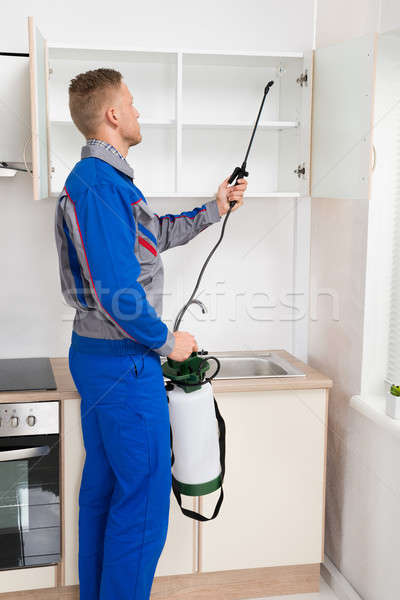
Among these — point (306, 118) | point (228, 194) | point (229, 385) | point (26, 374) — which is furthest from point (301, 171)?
point (26, 374)

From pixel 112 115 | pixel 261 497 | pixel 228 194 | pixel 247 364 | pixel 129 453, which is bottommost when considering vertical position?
pixel 261 497

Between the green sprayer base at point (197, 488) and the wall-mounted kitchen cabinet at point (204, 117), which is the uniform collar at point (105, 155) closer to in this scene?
the wall-mounted kitchen cabinet at point (204, 117)

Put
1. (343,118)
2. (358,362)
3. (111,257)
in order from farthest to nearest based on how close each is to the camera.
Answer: (358,362) < (343,118) < (111,257)

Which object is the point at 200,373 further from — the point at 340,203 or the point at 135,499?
the point at 340,203

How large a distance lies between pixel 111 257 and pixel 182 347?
352 mm

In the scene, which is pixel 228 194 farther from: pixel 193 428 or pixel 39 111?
pixel 193 428

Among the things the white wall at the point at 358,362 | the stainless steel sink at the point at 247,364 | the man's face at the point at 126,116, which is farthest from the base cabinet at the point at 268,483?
the man's face at the point at 126,116

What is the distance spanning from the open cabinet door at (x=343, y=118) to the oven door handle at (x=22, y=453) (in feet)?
4.07

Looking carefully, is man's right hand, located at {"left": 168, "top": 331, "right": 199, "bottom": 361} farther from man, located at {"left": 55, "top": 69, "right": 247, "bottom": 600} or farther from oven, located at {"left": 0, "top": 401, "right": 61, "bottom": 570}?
oven, located at {"left": 0, "top": 401, "right": 61, "bottom": 570}

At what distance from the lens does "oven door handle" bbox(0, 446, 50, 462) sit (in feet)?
6.34

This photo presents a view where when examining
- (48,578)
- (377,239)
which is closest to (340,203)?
(377,239)

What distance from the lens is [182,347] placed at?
1766 mm

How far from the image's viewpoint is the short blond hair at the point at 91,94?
5.62 feet

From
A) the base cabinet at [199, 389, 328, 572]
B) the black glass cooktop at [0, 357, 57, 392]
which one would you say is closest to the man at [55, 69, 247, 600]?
the black glass cooktop at [0, 357, 57, 392]
